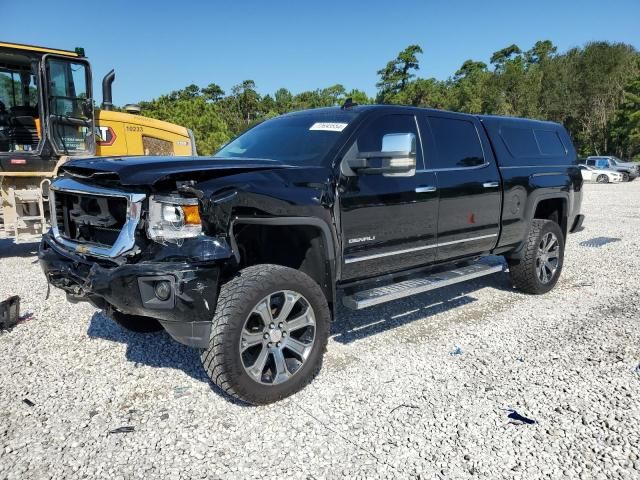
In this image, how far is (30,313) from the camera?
4.99 m

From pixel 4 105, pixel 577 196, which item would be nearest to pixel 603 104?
pixel 577 196

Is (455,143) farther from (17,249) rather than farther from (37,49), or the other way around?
(17,249)

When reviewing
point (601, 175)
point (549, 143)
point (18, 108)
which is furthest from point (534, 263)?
point (601, 175)

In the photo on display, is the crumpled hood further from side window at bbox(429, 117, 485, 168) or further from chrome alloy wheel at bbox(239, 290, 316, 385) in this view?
side window at bbox(429, 117, 485, 168)

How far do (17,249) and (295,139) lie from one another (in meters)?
7.04

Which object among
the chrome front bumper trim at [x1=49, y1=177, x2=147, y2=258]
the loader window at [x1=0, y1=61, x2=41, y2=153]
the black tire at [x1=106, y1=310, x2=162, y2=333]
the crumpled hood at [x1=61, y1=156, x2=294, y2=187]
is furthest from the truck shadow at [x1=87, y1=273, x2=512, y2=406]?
the loader window at [x1=0, y1=61, x2=41, y2=153]

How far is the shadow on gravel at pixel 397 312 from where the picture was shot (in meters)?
4.57

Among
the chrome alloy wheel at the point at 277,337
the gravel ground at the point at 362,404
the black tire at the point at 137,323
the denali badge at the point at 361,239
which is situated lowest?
the gravel ground at the point at 362,404

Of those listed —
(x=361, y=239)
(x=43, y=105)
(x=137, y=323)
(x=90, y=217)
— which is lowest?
→ (x=137, y=323)

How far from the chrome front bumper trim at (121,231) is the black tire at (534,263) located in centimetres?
436

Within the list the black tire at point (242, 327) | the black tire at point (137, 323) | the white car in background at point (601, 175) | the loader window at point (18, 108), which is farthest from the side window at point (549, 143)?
the white car in background at point (601, 175)

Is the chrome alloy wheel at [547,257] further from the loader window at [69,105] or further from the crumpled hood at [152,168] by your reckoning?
the loader window at [69,105]

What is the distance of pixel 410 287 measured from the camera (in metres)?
4.10

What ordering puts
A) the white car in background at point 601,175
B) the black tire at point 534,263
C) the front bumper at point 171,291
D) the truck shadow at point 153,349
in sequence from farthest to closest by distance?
1. the white car in background at point 601,175
2. the black tire at point 534,263
3. the truck shadow at point 153,349
4. the front bumper at point 171,291
